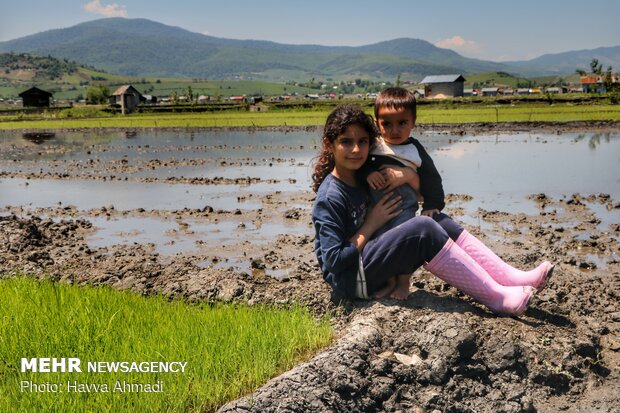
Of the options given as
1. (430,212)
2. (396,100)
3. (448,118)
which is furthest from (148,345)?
(448,118)

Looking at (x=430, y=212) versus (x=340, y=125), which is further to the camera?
(x=430, y=212)

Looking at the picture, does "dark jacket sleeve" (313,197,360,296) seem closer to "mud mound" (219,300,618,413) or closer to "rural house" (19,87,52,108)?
"mud mound" (219,300,618,413)

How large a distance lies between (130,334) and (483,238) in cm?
685

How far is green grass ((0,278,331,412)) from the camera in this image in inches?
146

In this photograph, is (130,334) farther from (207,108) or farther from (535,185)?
(207,108)

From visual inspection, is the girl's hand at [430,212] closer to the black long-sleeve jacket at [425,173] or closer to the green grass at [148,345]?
the black long-sleeve jacket at [425,173]

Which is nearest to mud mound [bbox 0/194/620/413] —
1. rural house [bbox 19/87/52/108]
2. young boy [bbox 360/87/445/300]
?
young boy [bbox 360/87/445/300]

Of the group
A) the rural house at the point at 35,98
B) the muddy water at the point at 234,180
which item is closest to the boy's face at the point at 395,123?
the muddy water at the point at 234,180

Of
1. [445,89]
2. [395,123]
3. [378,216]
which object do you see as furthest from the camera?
[445,89]

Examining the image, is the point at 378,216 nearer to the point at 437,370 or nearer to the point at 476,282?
the point at 476,282

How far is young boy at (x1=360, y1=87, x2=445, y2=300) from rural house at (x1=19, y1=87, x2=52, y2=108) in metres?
88.4

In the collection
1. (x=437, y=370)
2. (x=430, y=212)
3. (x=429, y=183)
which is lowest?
(x=437, y=370)

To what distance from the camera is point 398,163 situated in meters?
4.96

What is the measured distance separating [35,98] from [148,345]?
89.9m
